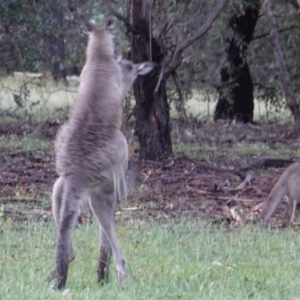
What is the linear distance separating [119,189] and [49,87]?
724 inches

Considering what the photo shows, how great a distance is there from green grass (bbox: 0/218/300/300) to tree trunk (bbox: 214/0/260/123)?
34.6ft

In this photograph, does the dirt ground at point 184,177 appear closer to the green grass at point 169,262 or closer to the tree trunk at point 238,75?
the green grass at point 169,262

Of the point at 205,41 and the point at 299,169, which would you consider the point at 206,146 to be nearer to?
the point at 205,41

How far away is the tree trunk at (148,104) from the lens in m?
13.1

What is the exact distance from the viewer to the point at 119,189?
6281 mm

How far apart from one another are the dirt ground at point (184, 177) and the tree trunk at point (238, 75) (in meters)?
2.69

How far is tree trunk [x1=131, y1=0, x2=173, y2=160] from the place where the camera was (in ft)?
43.0

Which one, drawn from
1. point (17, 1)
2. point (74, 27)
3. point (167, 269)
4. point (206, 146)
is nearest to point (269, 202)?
point (167, 269)

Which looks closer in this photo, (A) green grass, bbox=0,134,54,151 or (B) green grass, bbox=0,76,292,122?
(A) green grass, bbox=0,134,54,151

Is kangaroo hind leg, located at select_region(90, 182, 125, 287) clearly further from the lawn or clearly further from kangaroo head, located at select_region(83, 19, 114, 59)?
kangaroo head, located at select_region(83, 19, 114, 59)

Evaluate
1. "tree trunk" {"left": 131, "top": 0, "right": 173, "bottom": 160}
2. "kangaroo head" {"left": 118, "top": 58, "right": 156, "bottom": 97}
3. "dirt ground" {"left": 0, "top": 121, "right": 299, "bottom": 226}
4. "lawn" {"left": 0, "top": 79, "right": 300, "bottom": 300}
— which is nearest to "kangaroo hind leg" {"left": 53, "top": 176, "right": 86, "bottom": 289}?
"lawn" {"left": 0, "top": 79, "right": 300, "bottom": 300}

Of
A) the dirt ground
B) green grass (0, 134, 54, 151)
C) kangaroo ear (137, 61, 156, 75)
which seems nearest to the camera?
kangaroo ear (137, 61, 156, 75)

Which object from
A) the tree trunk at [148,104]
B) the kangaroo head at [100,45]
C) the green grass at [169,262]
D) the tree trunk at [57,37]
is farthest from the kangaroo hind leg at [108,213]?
the tree trunk at [57,37]

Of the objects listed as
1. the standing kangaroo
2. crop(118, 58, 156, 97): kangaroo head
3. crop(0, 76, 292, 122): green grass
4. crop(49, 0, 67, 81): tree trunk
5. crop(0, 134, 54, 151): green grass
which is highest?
crop(49, 0, 67, 81): tree trunk
